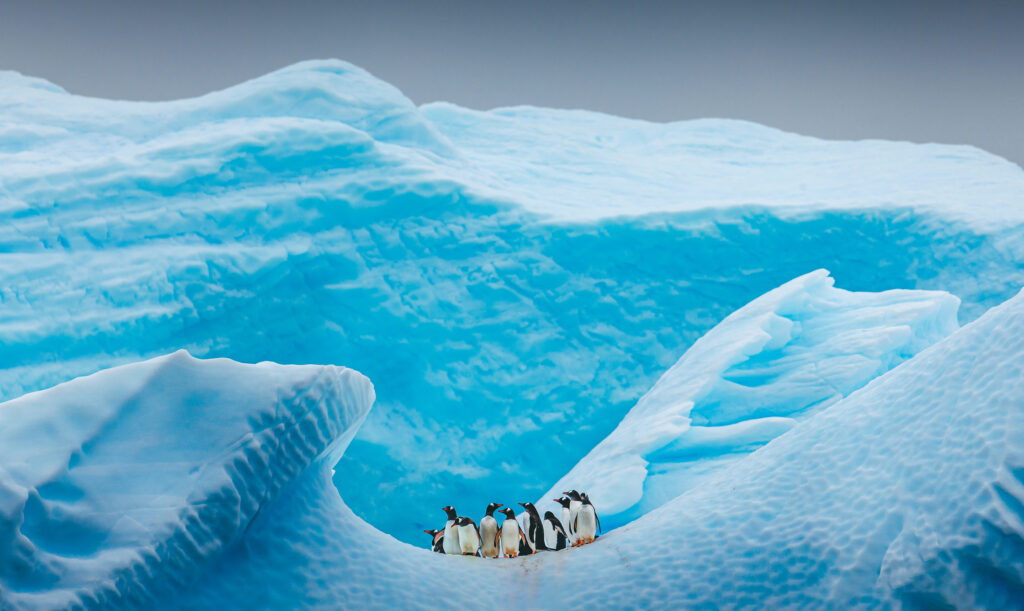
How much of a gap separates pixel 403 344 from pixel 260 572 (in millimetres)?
→ 3816

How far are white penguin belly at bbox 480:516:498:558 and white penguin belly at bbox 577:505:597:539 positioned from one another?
0.45 meters

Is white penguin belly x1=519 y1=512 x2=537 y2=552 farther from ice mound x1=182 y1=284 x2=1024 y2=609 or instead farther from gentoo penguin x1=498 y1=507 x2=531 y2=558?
ice mound x1=182 y1=284 x2=1024 y2=609

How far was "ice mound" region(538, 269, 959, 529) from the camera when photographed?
4.16 metres

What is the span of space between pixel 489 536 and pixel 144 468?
191 cm

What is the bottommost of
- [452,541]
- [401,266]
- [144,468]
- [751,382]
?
[452,541]

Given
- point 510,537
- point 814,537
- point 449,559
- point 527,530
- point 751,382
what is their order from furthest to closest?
point 751,382, point 527,530, point 510,537, point 449,559, point 814,537

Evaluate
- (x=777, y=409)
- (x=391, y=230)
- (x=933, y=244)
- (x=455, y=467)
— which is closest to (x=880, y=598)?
(x=777, y=409)

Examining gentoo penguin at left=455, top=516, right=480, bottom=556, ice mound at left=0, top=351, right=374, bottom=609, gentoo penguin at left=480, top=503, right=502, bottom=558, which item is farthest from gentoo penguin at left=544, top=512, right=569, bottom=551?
ice mound at left=0, top=351, right=374, bottom=609

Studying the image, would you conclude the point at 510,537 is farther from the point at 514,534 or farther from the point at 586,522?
the point at 586,522

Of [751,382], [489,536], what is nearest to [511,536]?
[489,536]

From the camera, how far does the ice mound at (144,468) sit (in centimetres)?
188

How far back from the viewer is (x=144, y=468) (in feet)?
7.00

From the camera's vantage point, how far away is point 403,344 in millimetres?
6027

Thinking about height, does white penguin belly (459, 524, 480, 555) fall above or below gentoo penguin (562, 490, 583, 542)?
below
